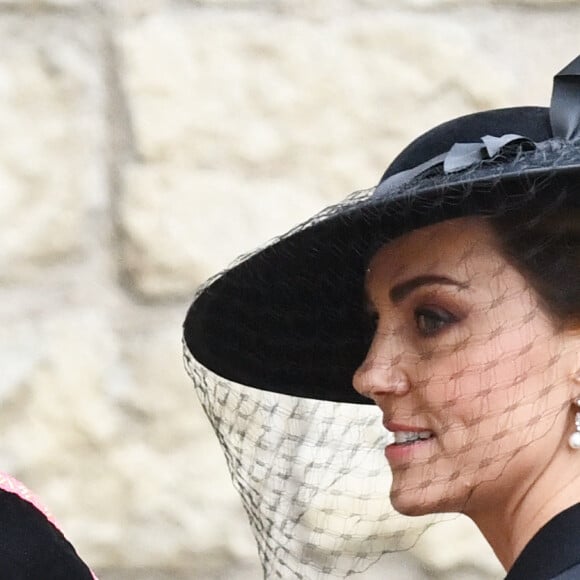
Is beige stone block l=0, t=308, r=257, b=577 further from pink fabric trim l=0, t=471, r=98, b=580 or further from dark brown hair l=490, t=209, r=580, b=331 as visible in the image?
dark brown hair l=490, t=209, r=580, b=331

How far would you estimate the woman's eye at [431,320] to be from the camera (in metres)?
0.69

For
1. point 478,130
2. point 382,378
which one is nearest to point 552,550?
point 382,378

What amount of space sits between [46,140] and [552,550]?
2.49ft

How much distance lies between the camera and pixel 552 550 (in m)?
0.65

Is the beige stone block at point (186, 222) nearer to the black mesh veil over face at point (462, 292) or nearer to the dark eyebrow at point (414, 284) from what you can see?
the black mesh veil over face at point (462, 292)

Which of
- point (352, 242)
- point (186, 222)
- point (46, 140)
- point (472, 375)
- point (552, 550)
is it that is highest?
point (46, 140)

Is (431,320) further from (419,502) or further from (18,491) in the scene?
(18,491)

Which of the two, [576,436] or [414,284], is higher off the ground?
[414,284]

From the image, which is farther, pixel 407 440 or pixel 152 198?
pixel 152 198

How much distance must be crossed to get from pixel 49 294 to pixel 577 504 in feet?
2.28

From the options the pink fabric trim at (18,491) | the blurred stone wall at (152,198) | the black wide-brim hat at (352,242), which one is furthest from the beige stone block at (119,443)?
the pink fabric trim at (18,491)

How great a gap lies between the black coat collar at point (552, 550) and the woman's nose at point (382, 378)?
13 centimetres

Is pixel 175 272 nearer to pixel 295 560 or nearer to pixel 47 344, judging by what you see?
pixel 47 344

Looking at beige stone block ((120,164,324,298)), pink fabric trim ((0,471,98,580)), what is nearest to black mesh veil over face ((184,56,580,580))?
pink fabric trim ((0,471,98,580))
